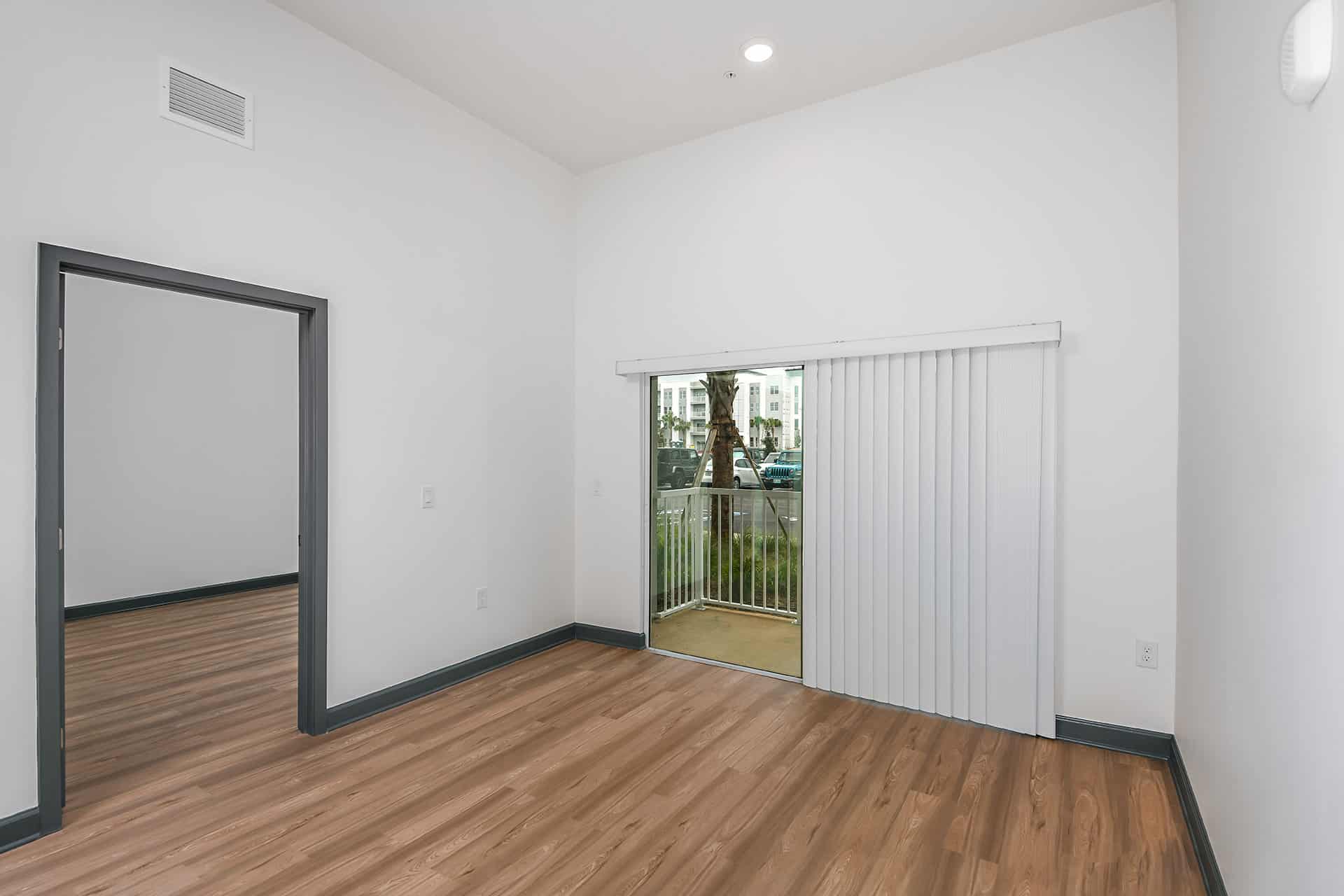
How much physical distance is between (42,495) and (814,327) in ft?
11.3

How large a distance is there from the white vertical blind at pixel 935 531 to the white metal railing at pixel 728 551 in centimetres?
25

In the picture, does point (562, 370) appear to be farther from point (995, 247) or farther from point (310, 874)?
point (310, 874)

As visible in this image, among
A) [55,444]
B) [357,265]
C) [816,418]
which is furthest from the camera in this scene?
[816,418]

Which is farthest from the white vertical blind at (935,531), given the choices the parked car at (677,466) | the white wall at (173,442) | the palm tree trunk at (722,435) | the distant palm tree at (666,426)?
the white wall at (173,442)

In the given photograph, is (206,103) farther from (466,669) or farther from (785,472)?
(785,472)

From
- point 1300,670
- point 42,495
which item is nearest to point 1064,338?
point 1300,670

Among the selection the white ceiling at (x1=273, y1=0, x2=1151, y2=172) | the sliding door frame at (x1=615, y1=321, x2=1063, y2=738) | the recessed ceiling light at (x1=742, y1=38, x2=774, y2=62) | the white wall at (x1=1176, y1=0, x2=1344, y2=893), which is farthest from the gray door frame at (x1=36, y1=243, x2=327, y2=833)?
the white wall at (x1=1176, y1=0, x2=1344, y2=893)

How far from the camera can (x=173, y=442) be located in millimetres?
5867

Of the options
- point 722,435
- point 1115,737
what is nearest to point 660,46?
point 722,435

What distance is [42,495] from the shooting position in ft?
7.56

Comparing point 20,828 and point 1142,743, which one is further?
point 1142,743

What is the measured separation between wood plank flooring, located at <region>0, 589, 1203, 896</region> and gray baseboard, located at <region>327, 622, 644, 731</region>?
91 millimetres

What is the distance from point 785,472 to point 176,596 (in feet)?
17.8

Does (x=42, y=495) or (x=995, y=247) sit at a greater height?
(x=995, y=247)
